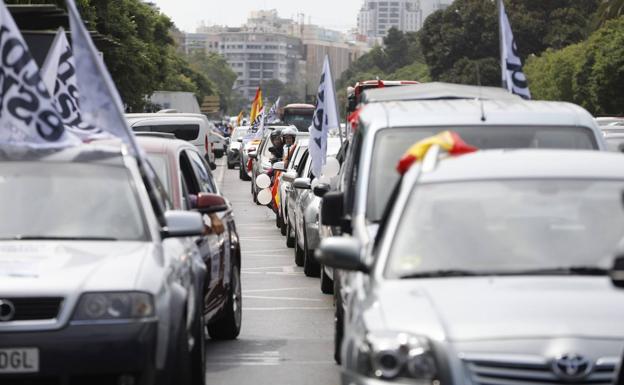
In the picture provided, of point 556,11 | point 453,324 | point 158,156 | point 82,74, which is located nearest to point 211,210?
point 158,156

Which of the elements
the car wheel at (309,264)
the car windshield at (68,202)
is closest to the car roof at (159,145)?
the car windshield at (68,202)

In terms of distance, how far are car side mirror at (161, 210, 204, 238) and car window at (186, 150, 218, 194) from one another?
10.5 ft

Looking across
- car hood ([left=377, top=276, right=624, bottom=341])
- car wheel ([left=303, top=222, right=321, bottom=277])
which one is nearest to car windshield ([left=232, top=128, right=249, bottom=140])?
car wheel ([left=303, top=222, right=321, bottom=277])

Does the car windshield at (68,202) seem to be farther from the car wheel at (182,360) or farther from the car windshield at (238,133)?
the car windshield at (238,133)

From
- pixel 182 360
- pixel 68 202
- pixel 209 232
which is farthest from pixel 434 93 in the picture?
pixel 182 360

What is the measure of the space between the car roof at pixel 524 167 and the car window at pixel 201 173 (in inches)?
182

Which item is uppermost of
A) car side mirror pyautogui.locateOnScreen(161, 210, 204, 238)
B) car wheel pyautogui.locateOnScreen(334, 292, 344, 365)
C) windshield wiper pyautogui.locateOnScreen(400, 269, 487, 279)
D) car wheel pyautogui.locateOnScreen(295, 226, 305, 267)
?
windshield wiper pyautogui.locateOnScreen(400, 269, 487, 279)

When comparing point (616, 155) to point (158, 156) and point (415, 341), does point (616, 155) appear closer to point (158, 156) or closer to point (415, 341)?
point (415, 341)

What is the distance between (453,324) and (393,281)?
777 millimetres

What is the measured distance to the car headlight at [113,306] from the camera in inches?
337

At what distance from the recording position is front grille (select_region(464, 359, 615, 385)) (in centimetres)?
670

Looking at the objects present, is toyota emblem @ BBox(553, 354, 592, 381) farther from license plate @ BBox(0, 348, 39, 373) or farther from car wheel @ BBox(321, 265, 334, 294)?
car wheel @ BBox(321, 265, 334, 294)

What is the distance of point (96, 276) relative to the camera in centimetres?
871

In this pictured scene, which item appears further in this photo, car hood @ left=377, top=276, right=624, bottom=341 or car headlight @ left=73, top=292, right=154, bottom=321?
car headlight @ left=73, top=292, right=154, bottom=321
